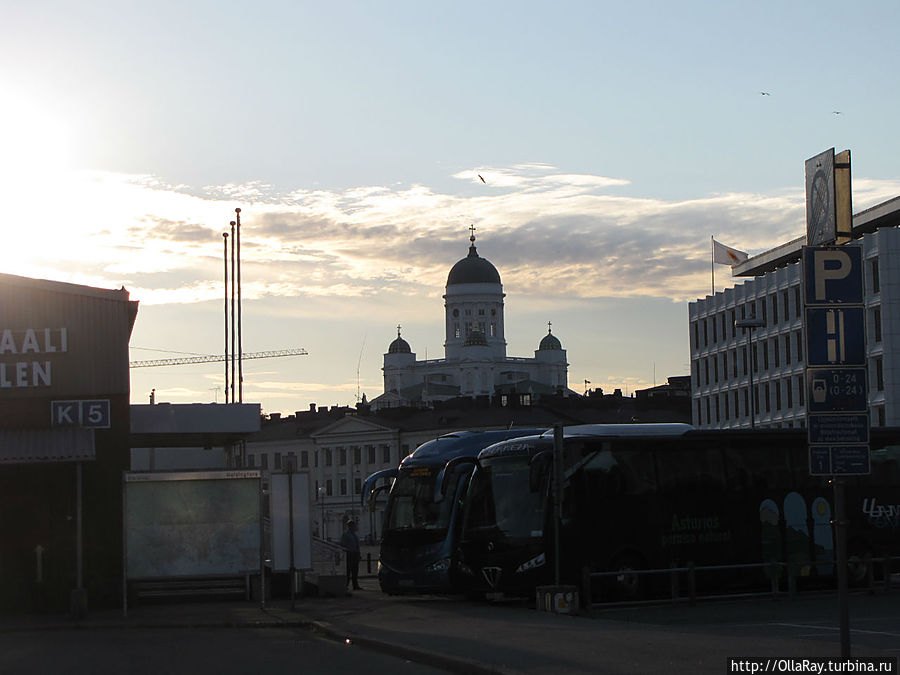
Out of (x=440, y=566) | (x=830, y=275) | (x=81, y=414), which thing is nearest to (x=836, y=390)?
(x=830, y=275)

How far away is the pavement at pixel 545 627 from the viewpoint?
54.3 ft

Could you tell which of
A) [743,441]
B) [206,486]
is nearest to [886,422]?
[743,441]

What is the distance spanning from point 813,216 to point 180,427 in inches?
854

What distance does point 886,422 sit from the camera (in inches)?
3317

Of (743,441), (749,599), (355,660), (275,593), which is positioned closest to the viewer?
(355,660)

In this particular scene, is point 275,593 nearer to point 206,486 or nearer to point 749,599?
point 206,486

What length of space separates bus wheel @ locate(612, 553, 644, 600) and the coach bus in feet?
0.06

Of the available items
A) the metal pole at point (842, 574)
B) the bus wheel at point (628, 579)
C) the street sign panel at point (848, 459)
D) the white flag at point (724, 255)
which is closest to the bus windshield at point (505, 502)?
the bus wheel at point (628, 579)

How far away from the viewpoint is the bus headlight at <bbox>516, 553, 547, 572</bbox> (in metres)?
28.0

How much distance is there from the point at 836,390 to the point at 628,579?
1507 centimetres

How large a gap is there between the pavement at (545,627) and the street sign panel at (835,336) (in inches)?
137

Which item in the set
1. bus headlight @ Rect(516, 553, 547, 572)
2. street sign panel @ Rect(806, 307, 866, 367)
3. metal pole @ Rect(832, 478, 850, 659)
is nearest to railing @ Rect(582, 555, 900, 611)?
bus headlight @ Rect(516, 553, 547, 572)

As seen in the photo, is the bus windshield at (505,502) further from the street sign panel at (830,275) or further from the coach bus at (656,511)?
the street sign panel at (830,275)

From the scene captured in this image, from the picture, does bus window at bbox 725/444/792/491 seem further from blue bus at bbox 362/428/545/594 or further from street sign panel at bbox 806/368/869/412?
street sign panel at bbox 806/368/869/412
